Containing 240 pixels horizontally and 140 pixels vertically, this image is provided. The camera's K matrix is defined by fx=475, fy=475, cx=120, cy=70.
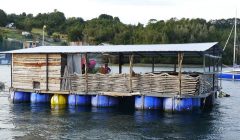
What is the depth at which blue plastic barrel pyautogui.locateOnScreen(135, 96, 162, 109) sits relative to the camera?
37219mm

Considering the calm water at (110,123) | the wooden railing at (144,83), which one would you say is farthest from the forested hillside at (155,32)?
the calm water at (110,123)

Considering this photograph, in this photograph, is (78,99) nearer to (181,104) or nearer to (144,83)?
(144,83)

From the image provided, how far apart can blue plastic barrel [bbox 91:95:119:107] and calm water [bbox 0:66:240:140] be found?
69 cm

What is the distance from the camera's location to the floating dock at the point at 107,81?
35906 millimetres

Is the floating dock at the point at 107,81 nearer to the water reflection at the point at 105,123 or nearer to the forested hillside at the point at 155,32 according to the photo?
the water reflection at the point at 105,123

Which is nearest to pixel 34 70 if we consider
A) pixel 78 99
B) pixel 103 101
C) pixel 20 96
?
pixel 20 96

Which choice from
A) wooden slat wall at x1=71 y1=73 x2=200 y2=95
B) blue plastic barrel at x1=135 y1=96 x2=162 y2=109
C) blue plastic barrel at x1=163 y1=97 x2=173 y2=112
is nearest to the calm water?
blue plastic barrel at x1=163 y1=97 x2=173 y2=112

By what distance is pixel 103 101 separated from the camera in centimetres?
3947

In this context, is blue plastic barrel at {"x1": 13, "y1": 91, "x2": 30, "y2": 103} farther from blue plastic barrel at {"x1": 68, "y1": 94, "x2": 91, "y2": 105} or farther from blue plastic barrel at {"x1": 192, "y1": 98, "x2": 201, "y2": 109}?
blue plastic barrel at {"x1": 192, "y1": 98, "x2": 201, "y2": 109}

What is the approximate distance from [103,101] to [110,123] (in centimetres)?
630

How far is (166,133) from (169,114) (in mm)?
6600

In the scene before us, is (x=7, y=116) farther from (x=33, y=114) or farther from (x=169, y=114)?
(x=169, y=114)

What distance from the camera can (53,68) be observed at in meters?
40.8

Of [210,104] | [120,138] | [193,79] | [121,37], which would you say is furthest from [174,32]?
[120,138]
